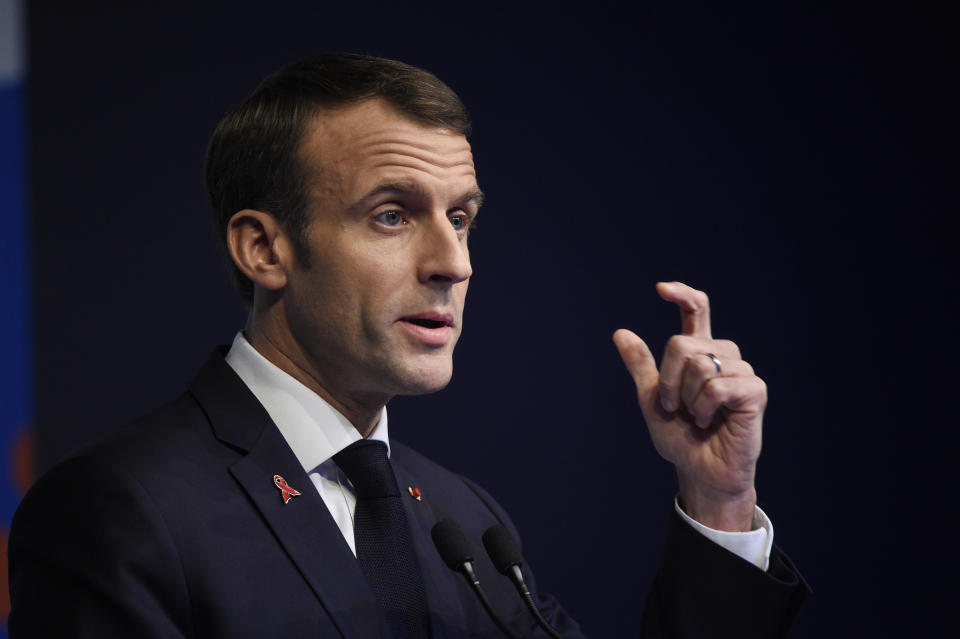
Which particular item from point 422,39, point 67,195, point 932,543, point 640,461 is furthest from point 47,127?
point 932,543

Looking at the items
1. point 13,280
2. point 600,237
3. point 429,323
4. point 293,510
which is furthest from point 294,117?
point 13,280

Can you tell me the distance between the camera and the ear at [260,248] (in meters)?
1.62

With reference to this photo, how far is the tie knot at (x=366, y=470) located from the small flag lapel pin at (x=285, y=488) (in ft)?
0.35

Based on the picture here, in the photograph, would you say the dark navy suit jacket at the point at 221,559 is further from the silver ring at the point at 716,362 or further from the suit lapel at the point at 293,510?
the silver ring at the point at 716,362

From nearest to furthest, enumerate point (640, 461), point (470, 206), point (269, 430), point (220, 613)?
point (220, 613), point (269, 430), point (470, 206), point (640, 461)

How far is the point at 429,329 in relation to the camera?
1.58 metres

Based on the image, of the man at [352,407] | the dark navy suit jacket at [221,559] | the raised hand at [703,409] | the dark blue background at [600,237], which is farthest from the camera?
the dark blue background at [600,237]

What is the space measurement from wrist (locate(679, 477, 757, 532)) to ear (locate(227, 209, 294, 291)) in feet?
2.45

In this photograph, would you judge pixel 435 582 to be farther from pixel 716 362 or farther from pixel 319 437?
pixel 716 362

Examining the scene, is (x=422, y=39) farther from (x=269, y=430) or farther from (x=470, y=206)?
(x=269, y=430)

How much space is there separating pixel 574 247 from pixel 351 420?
123 cm

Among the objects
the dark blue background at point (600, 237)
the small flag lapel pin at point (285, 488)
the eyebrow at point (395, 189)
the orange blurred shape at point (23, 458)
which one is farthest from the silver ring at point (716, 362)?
the orange blurred shape at point (23, 458)

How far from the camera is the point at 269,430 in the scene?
155 centimetres

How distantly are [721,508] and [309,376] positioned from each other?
2.31 ft
